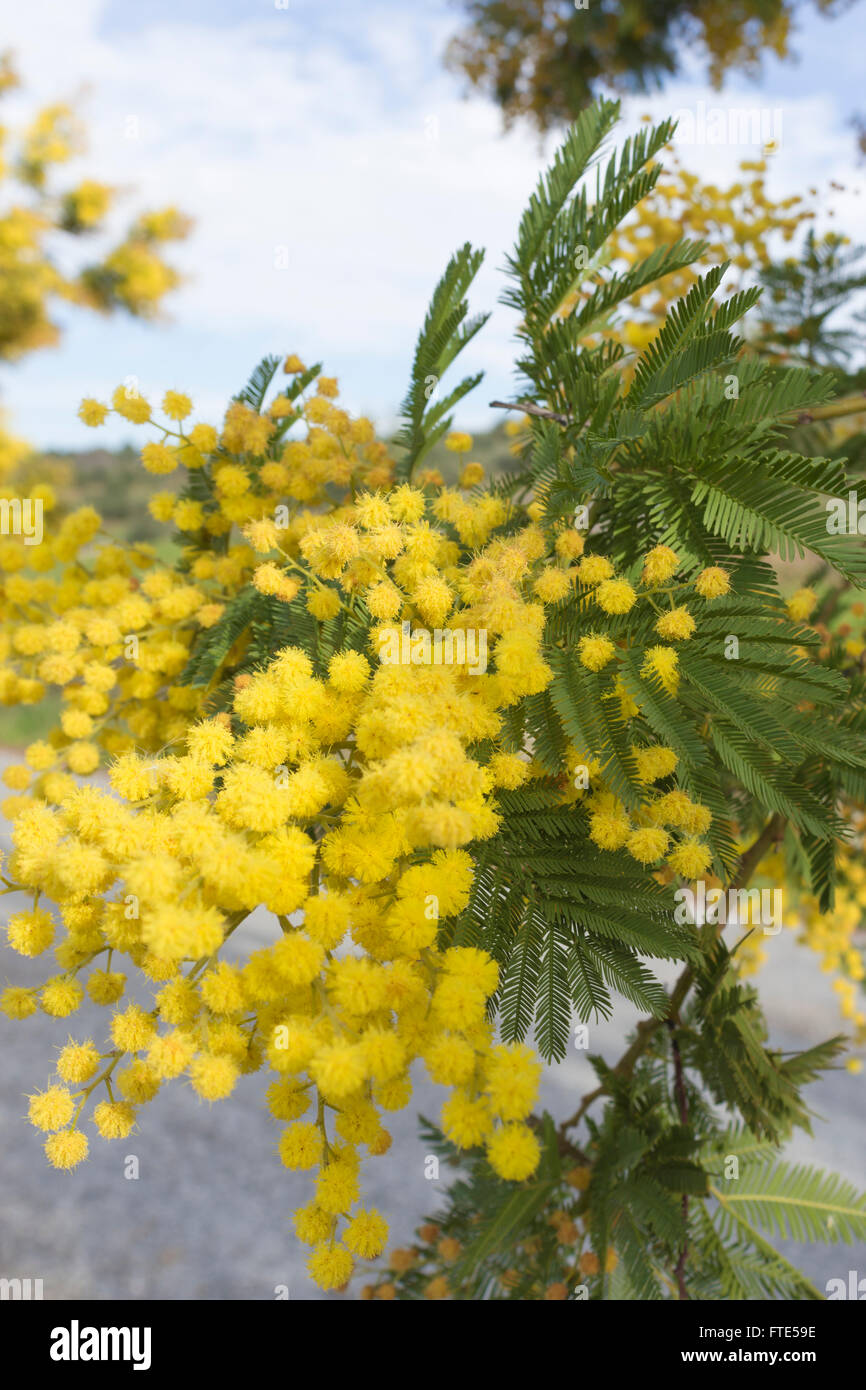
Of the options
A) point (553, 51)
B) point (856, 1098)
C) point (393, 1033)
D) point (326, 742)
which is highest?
point (553, 51)

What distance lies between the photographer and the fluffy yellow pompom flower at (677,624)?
48 cm

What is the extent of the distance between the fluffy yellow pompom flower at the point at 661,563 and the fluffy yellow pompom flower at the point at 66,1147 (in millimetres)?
436

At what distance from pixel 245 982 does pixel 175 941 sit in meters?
0.06

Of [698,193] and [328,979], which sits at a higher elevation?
[698,193]

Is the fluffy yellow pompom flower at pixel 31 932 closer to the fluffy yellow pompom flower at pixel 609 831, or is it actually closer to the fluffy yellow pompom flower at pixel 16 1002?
the fluffy yellow pompom flower at pixel 16 1002

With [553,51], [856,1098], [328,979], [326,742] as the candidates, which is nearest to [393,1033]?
[328,979]

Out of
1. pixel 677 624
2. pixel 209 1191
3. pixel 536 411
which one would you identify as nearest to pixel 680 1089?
pixel 677 624

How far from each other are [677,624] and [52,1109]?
0.43 metres

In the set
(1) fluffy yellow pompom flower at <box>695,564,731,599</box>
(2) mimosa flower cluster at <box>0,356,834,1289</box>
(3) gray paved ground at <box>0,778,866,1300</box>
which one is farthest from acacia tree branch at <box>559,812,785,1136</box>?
(3) gray paved ground at <box>0,778,866,1300</box>

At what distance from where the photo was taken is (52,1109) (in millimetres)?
448

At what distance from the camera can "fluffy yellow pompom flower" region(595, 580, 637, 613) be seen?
491mm

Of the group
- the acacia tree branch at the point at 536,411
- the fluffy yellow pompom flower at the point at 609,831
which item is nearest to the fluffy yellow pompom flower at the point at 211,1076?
the fluffy yellow pompom flower at the point at 609,831

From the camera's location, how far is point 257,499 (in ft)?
2.21
